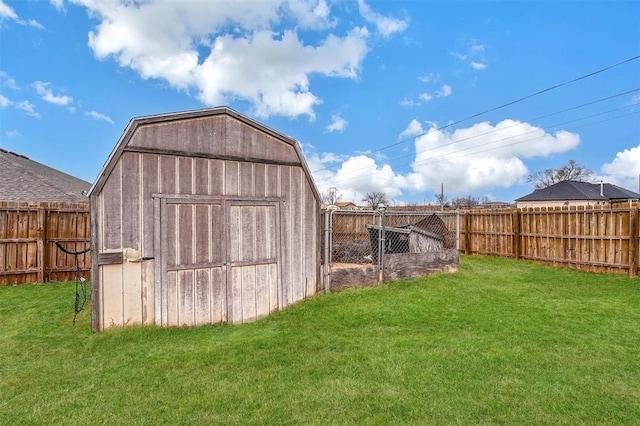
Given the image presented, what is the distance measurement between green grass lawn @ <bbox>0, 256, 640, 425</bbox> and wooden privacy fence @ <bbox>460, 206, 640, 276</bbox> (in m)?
3.50

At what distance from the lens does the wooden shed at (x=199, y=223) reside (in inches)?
174

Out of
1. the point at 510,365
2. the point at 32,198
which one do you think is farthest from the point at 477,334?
the point at 32,198

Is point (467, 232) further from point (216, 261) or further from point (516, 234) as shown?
point (216, 261)

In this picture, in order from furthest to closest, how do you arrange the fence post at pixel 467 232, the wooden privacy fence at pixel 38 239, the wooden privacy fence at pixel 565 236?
the fence post at pixel 467 232 → the wooden privacy fence at pixel 565 236 → the wooden privacy fence at pixel 38 239

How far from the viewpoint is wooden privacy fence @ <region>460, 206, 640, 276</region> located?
27.2 feet

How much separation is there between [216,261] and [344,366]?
263 centimetres

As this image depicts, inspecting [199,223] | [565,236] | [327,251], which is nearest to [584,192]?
[565,236]

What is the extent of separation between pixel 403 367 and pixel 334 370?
71cm

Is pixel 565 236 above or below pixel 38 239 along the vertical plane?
below

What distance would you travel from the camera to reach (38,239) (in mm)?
7930

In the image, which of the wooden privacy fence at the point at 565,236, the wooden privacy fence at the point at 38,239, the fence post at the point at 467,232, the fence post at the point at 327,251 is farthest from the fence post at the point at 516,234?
the wooden privacy fence at the point at 38,239

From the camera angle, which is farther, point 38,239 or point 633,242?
point 633,242

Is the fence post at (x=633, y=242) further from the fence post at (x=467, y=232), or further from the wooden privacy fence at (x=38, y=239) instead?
the wooden privacy fence at (x=38, y=239)

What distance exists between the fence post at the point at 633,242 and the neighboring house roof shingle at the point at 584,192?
89.7ft
